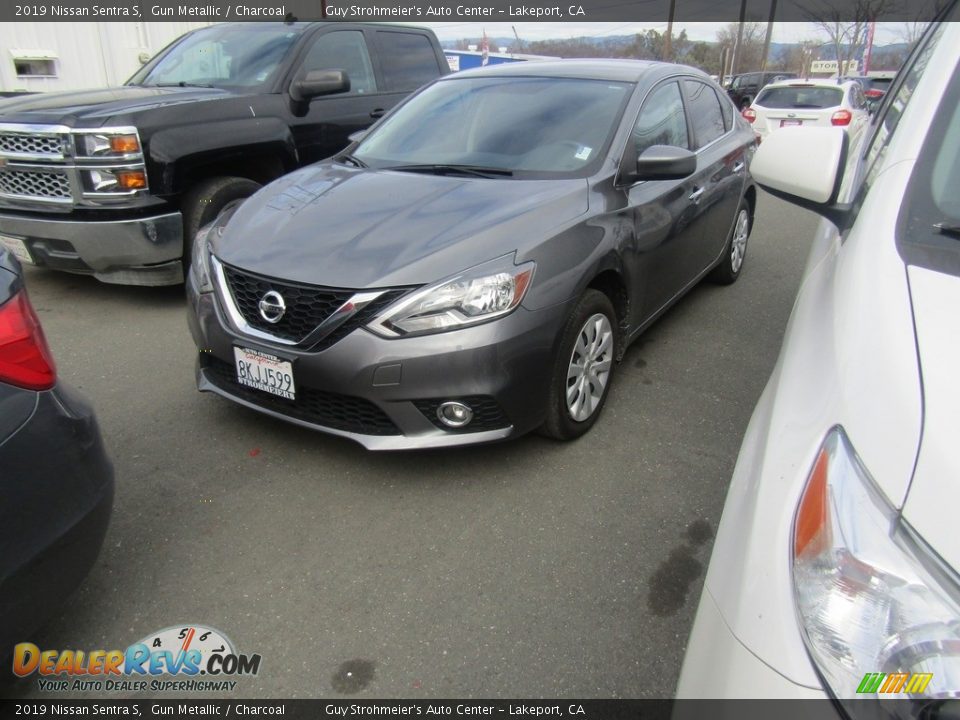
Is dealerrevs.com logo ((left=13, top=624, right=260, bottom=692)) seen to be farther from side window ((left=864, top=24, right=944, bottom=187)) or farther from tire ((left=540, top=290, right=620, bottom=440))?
side window ((left=864, top=24, right=944, bottom=187))

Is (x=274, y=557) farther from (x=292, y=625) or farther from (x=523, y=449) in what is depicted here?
(x=523, y=449)

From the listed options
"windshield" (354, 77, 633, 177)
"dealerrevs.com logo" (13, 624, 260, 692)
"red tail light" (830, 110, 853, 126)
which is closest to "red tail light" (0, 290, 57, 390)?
"dealerrevs.com logo" (13, 624, 260, 692)

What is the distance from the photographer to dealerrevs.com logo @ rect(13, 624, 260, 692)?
2021mm

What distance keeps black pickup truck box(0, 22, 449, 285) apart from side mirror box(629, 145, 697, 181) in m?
2.89

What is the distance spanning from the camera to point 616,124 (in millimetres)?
3512

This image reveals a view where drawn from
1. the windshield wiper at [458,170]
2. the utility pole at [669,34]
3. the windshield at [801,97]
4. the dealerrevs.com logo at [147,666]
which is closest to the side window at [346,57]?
the windshield wiper at [458,170]

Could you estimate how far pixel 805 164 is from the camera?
218 centimetres

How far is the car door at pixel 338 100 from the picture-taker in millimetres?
5582

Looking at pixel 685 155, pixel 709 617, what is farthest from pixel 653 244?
Result: pixel 709 617

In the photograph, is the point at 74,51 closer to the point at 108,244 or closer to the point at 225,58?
the point at 225,58

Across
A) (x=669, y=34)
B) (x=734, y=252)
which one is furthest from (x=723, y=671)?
(x=669, y=34)

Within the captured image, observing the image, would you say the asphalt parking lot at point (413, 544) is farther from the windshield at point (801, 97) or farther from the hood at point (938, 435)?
the windshield at point (801, 97)

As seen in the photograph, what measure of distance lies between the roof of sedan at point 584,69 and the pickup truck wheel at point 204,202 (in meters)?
1.79

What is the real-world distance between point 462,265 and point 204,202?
288 cm
